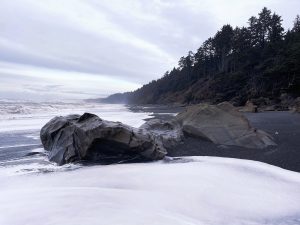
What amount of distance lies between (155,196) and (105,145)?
143 inches

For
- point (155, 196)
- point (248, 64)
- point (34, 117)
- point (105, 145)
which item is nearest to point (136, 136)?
point (105, 145)

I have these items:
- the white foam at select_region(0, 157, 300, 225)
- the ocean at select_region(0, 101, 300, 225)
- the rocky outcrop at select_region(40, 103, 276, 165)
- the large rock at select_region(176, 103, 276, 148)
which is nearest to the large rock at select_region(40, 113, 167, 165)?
the rocky outcrop at select_region(40, 103, 276, 165)

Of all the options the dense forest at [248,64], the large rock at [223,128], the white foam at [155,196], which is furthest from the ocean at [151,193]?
the dense forest at [248,64]

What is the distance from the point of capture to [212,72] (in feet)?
257

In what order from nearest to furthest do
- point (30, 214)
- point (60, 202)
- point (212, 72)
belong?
1. point (30, 214)
2. point (60, 202)
3. point (212, 72)

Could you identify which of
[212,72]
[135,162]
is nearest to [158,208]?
[135,162]

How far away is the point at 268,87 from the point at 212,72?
35.4 metres

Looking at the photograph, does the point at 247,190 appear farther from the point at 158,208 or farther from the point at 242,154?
the point at 242,154

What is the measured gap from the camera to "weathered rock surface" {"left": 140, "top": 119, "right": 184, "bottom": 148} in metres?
11.7

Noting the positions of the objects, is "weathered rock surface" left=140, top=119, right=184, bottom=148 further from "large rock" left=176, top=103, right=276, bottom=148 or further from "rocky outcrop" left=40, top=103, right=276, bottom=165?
"large rock" left=176, top=103, right=276, bottom=148

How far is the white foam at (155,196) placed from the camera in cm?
511

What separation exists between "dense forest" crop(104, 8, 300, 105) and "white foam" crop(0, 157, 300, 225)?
32.3m

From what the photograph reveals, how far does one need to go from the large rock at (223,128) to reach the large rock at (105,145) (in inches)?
119

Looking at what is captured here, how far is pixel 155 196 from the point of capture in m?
6.12
